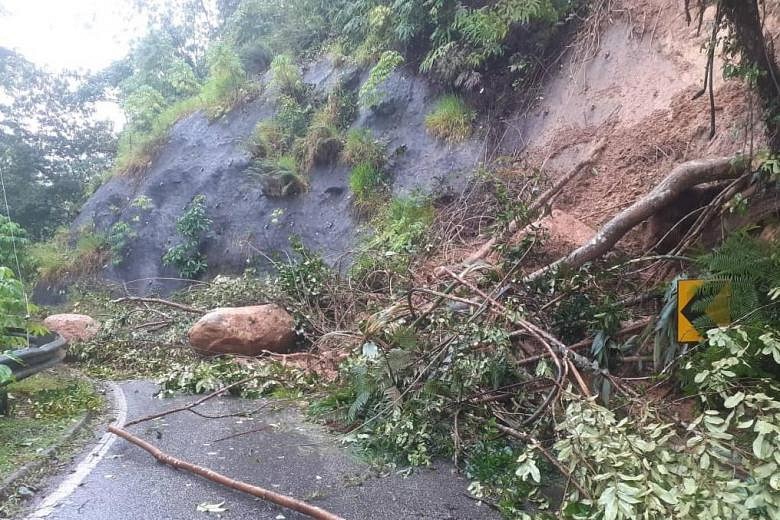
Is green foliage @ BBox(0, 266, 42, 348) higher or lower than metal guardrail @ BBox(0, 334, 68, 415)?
higher

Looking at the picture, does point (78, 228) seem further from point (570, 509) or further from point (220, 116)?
point (570, 509)

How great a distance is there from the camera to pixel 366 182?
43.8 ft

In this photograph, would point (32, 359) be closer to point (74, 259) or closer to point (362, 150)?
point (362, 150)

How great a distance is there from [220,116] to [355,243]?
929cm

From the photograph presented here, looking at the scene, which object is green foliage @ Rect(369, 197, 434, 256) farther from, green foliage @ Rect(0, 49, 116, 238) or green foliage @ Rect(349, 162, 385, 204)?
green foliage @ Rect(0, 49, 116, 238)

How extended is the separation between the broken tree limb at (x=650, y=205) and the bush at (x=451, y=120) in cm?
611

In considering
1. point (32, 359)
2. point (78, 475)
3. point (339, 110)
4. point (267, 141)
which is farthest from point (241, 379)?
point (267, 141)

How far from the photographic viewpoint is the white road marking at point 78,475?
3660mm

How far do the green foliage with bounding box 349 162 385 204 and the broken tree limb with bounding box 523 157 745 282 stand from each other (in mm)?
7272

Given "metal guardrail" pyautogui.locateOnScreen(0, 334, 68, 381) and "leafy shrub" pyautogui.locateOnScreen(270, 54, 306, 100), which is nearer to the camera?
"metal guardrail" pyautogui.locateOnScreen(0, 334, 68, 381)

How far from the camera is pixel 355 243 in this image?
12.7m

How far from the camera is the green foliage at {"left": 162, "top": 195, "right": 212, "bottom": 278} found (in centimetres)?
1617

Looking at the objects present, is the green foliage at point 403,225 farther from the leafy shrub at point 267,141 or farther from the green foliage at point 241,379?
the leafy shrub at point 267,141

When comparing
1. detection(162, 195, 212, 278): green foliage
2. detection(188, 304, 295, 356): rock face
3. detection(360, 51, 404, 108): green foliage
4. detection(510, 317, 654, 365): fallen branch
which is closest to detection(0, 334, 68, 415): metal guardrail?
detection(188, 304, 295, 356): rock face
